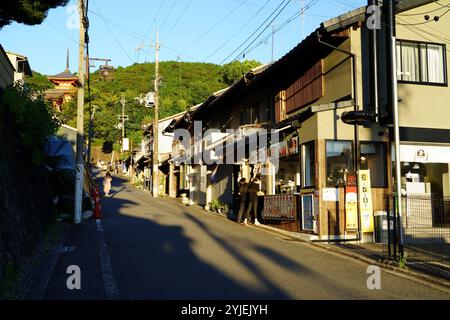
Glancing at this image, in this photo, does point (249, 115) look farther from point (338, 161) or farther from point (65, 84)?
point (65, 84)

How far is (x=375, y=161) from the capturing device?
51.2ft

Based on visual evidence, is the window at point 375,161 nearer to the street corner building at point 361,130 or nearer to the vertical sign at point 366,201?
the street corner building at point 361,130

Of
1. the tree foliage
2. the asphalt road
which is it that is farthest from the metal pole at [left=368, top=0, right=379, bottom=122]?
the tree foliage

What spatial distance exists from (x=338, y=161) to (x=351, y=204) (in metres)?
1.38

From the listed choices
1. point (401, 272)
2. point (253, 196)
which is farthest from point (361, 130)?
point (401, 272)

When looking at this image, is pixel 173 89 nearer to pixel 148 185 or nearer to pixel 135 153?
pixel 135 153

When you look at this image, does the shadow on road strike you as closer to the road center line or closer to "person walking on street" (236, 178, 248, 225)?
the road center line

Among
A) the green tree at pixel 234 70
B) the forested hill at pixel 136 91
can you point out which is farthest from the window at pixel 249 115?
the forested hill at pixel 136 91

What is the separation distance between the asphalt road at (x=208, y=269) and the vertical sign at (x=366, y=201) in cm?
206

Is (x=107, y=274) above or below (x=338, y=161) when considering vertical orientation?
below

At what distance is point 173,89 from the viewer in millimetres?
68812

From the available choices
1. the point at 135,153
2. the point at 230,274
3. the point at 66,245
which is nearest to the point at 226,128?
the point at 66,245

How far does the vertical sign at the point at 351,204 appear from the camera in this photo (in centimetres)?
1472

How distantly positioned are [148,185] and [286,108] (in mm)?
33074
